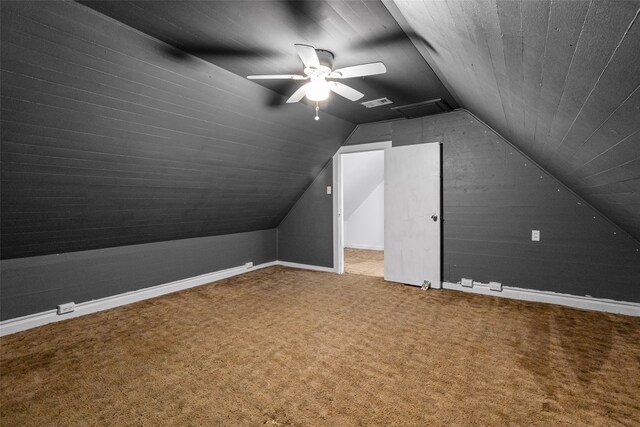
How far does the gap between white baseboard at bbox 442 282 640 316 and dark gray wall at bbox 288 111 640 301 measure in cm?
6

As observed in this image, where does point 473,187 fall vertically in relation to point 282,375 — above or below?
above

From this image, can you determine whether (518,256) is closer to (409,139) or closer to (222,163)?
(409,139)

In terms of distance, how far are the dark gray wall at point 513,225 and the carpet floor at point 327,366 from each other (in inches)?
15.2

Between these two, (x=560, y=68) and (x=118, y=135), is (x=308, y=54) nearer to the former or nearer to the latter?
(x=560, y=68)

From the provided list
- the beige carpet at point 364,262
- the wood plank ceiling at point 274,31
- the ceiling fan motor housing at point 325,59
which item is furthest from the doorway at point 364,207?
the ceiling fan motor housing at point 325,59

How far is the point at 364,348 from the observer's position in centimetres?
249

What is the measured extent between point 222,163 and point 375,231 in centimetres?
454

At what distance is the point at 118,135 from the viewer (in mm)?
2578

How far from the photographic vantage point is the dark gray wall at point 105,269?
2.93 m

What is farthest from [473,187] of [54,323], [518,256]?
[54,323]

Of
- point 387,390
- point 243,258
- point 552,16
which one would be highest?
point 552,16

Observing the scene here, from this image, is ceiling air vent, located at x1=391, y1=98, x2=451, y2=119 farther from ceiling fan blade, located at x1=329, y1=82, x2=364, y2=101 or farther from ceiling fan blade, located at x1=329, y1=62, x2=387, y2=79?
ceiling fan blade, located at x1=329, y1=62, x2=387, y2=79

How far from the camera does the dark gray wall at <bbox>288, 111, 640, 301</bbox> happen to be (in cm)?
325

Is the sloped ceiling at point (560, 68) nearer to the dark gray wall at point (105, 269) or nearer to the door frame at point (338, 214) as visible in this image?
the door frame at point (338, 214)
